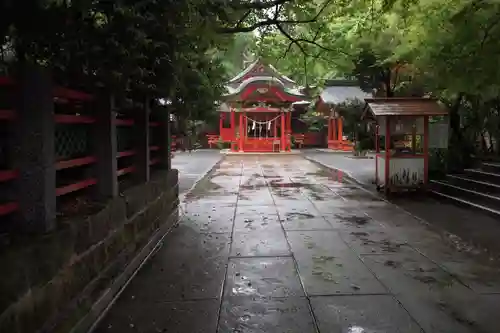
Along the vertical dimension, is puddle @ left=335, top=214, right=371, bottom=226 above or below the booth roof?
below

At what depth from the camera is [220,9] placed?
4398 mm

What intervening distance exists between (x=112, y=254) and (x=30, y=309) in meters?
1.96

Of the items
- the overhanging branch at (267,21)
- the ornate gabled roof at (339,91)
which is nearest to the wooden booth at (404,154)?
the overhanging branch at (267,21)

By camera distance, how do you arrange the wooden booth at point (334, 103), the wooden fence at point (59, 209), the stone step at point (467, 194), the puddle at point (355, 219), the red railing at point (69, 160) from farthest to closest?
the wooden booth at point (334, 103) → the stone step at point (467, 194) → the puddle at point (355, 219) → the red railing at point (69, 160) → the wooden fence at point (59, 209)

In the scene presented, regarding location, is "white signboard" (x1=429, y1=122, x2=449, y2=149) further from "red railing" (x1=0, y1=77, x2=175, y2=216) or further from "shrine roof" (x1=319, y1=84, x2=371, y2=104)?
"shrine roof" (x1=319, y1=84, x2=371, y2=104)

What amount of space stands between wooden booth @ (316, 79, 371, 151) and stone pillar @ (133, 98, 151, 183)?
2508 centimetres

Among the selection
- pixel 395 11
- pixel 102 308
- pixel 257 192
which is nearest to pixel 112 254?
pixel 102 308

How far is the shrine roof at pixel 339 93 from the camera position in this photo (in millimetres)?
32094

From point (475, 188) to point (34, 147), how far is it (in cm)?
1009

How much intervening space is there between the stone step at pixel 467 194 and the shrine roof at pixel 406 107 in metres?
1.80

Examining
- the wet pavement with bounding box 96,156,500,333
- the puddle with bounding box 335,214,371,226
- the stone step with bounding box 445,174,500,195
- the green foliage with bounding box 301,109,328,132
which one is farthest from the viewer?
the green foliage with bounding box 301,109,328,132

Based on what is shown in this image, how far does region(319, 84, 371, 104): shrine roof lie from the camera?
3209 cm

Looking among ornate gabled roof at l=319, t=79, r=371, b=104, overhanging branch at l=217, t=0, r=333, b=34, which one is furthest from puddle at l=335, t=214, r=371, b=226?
ornate gabled roof at l=319, t=79, r=371, b=104

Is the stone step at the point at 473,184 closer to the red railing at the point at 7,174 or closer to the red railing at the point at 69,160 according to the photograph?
the red railing at the point at 69,160
